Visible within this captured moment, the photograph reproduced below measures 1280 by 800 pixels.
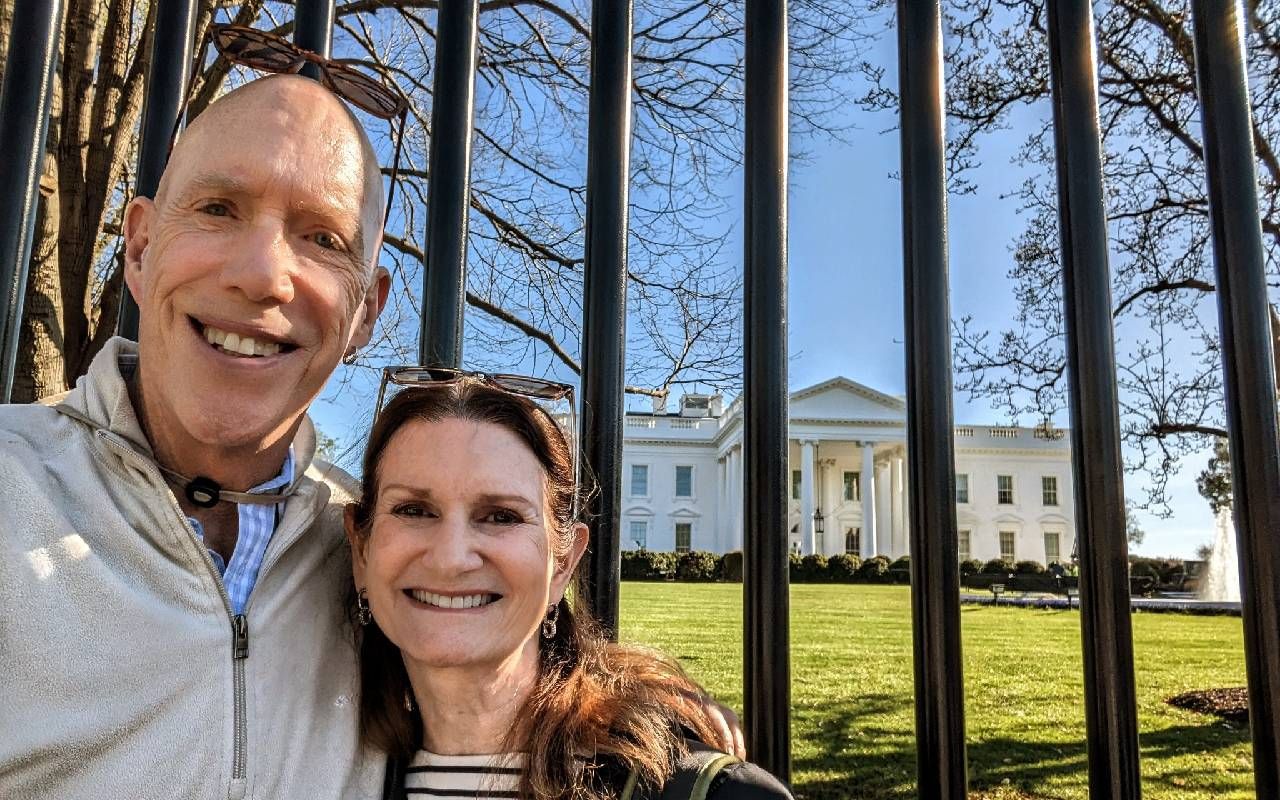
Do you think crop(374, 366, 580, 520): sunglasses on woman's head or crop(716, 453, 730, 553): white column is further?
crop(716, 453, 730, 553): white column

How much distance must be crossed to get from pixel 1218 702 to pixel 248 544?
11.1m

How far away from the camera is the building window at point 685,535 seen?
67188 mm

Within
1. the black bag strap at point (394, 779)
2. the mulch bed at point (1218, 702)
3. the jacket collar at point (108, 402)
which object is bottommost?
the mulch bed at point (1218, 702)

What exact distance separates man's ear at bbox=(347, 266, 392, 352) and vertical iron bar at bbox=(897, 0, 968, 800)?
87 centimetres

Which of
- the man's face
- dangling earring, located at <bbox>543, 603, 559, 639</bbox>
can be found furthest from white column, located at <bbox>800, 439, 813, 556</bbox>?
the man's face

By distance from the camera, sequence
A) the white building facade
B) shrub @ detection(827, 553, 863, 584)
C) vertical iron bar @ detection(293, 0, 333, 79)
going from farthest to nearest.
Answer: the white building facade → shrub @ detection(827, 553, 863, 584) → vertical iron bar @ detection(293, 0, 333, 79)

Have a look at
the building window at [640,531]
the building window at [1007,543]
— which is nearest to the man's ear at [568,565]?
the building window at [640,531]

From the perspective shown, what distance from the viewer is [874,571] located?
44344 millimetres

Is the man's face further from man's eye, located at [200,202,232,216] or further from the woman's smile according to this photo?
the woman's smile

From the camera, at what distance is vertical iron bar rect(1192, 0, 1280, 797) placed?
3.81ft

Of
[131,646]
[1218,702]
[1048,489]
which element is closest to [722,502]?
[1048,489]

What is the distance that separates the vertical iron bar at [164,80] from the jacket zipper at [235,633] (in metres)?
0.42

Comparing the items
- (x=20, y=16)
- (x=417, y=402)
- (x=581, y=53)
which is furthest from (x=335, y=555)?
(x=581, y=53)

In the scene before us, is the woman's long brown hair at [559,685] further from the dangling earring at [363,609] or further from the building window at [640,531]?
the building window at [640,531]
